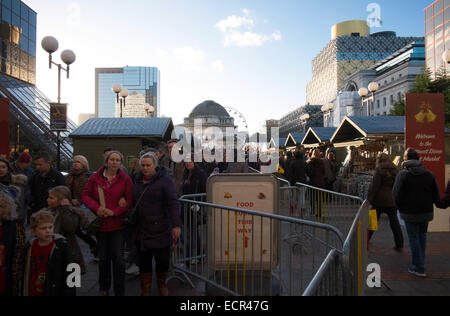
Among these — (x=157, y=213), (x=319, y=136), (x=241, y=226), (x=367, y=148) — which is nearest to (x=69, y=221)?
(x=157, y=213)

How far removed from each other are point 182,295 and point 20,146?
20.9 metres

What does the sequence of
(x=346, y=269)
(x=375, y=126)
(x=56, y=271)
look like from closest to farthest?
(x=346, y=269), (x=56, y=271), (x=375, y=126)

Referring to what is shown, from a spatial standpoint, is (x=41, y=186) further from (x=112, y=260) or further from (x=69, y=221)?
(x=112, y=260)

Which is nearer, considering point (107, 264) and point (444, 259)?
→ point (107, 264)

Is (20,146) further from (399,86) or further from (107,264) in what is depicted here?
(399,86)

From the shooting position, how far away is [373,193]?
21.4 ft

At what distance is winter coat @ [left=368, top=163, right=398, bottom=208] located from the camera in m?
6.53

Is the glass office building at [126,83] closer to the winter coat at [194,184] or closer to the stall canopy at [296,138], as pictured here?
the stall canopy at [296,138]

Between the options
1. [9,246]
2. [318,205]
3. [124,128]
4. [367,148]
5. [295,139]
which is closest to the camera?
[9,246]

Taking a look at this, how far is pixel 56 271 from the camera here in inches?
126

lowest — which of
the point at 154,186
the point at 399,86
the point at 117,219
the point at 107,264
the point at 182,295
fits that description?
the point at 182,295

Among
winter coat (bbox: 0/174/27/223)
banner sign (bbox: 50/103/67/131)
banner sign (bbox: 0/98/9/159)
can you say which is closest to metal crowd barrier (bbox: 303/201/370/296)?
winter coat (bbox: 0/174/27/223)

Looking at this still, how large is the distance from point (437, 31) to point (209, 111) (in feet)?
231
